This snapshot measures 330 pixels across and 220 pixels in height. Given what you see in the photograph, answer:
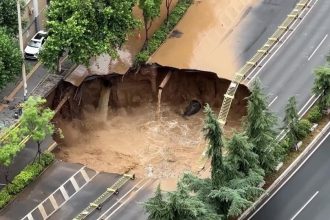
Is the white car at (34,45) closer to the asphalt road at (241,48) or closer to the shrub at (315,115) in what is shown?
the asphalt road at (241,48)

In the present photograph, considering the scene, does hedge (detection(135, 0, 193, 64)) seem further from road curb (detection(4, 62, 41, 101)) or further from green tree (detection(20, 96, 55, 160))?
green tree (detection(20, 96, 55, 160))

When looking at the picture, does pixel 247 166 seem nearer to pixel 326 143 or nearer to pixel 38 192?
pixel 326 143

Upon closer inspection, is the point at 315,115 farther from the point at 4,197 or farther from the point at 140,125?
the point at 4,197

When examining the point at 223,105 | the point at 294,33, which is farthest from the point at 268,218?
the point at 294,33

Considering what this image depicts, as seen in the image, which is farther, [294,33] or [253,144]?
[294,33]

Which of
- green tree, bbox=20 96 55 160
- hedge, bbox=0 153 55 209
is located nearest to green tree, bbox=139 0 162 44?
green tree, bbox=20 96 55 160
